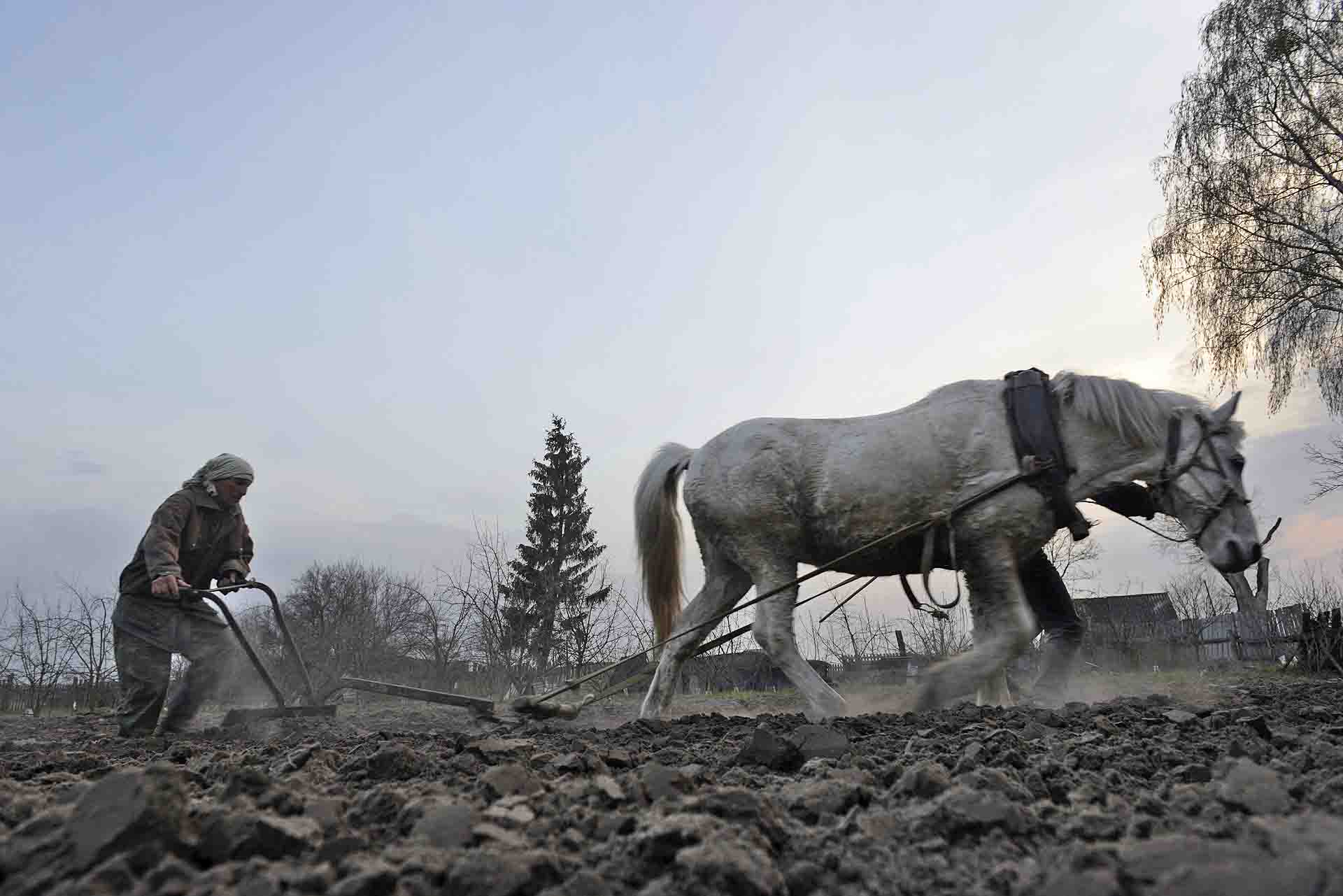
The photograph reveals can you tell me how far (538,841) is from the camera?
1.67m

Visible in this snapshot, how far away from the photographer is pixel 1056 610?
19.3ft

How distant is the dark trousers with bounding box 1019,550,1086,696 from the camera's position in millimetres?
5805

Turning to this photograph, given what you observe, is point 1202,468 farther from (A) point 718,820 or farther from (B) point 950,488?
(A) point 718,820

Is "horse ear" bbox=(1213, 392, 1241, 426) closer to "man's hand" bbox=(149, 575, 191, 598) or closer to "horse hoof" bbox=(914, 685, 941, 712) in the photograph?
"horse hoof" bbox=(914, 685, 941, 712)

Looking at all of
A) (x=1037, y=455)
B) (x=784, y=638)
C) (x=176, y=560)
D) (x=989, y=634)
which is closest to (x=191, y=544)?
(x=176, y=560)

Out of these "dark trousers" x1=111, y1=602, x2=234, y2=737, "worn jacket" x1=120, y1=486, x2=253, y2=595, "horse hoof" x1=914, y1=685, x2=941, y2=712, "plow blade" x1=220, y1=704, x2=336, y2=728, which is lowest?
"horse hoof" x1=914, y1=685, x2=941, y2=712

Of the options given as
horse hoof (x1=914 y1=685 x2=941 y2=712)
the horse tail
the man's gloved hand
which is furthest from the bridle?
the horse tail

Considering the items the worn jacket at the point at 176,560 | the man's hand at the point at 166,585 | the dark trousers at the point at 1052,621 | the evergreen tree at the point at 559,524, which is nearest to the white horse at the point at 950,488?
the dark trousers at the point at 1052,621

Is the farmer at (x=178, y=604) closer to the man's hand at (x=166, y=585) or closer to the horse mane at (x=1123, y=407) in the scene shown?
the man's hand at (x=166, y=585)

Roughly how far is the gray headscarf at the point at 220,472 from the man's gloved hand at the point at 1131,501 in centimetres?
572

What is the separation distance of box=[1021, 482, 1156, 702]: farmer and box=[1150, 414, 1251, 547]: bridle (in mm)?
345

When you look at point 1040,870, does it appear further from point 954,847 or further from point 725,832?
point 725,832

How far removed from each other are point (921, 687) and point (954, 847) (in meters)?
3.28

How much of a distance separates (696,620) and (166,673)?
3673 millimetres
